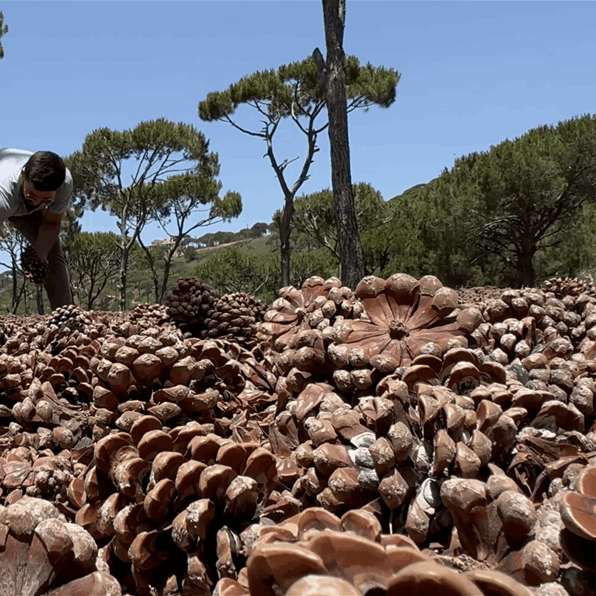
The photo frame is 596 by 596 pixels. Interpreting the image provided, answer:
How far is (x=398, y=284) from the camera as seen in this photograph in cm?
132


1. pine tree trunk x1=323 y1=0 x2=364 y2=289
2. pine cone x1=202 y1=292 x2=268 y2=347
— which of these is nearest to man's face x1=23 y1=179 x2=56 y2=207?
pine cone x1=202 y1=292 x2=268 y2=347

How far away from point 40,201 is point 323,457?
105 inches

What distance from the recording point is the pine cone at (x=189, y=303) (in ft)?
7.70

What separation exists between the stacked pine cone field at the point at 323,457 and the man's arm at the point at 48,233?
5.82ft

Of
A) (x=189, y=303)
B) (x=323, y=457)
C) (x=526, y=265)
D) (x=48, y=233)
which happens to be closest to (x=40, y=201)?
(x=48, y=233)

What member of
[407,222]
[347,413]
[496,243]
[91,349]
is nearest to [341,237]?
[91,349]

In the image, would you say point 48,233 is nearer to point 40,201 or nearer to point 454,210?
point 40,201

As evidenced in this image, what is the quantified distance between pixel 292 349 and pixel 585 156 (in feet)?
56.5

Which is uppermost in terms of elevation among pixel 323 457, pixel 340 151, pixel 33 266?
pixel 340 151

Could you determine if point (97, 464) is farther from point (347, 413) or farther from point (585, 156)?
point (585, 156)

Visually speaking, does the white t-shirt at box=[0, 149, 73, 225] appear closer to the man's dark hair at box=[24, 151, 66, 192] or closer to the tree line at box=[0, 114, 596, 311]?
the man's dark hair at box=[24, 151, 66, 192]

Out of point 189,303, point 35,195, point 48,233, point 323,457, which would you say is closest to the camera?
point 323,457

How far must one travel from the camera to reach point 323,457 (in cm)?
87

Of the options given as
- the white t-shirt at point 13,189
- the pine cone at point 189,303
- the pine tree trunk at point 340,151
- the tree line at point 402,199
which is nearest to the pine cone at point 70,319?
the pine cone at point 189,303
